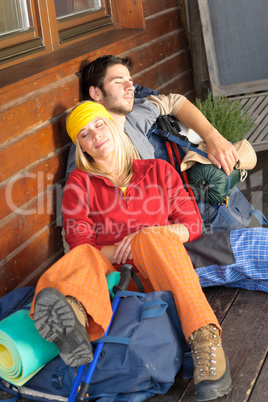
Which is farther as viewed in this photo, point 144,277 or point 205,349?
point 144,277

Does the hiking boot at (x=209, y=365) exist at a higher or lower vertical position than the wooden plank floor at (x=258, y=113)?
lower

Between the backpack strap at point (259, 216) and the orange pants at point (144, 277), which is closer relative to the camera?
the orange pants at point (144, 277)

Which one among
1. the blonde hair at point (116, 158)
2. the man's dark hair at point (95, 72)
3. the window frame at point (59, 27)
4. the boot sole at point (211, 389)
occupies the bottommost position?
the boot sole at point (211, 389)

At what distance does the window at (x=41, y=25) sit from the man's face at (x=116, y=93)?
0.40 m

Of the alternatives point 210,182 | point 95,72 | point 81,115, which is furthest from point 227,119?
point 81,115

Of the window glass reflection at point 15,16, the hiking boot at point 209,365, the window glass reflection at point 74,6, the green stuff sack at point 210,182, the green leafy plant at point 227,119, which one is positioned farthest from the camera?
the green leafy plant at point 227,119

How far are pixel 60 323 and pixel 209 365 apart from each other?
22.9 inches

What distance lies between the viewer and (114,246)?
2393 mm

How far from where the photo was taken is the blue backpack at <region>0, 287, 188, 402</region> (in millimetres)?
1881

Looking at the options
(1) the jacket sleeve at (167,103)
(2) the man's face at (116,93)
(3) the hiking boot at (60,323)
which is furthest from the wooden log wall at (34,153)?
(3) the hiking boot at (60,323)

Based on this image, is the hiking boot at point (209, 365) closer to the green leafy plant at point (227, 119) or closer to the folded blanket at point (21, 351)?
the folded blanket at point (21, 351)

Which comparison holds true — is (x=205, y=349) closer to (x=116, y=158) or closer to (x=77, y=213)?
(x=77, y=213)

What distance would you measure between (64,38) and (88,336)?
1.94m

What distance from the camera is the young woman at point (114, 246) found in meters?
1.79
